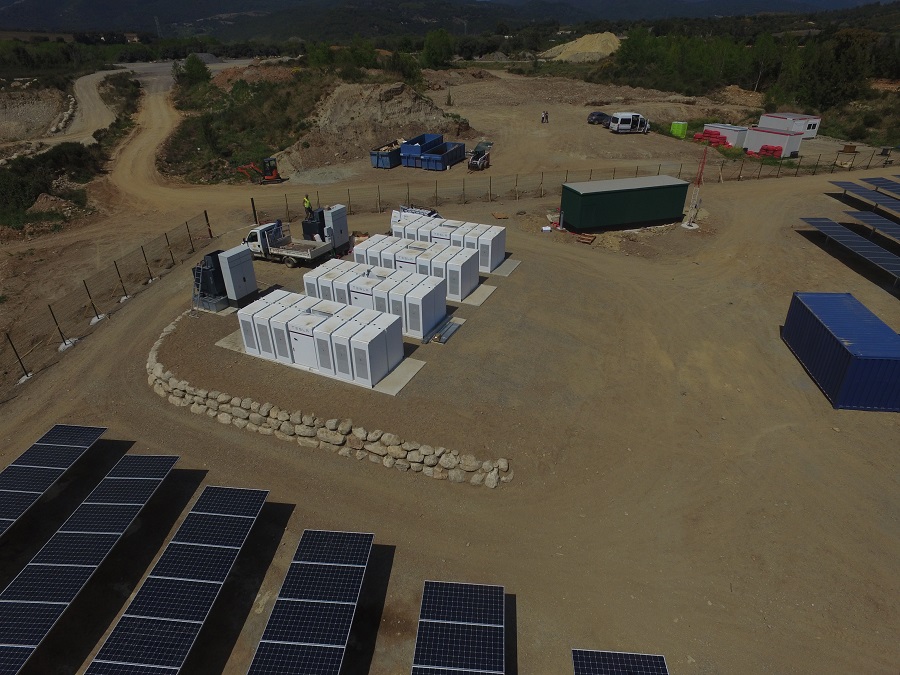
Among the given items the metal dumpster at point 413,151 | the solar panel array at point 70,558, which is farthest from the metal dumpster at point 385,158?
the solar panel array at point 70,558

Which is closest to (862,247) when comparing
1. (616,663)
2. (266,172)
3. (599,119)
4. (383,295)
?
(383,295)

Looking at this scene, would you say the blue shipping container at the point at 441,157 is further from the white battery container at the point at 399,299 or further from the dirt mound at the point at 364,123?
the white battery container at the point at 399,299

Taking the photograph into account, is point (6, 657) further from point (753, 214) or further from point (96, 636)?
point (753, 214)

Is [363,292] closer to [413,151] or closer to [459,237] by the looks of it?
[459,237]

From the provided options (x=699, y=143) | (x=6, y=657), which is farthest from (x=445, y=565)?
(x=699, y=143)

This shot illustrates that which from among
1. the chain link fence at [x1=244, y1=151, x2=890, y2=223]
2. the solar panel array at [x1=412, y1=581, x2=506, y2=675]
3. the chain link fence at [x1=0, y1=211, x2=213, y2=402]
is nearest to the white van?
the chain link fence at [x1=244, y1=151, x2=890, y2=223]

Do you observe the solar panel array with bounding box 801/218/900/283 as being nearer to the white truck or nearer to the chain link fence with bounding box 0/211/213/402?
the white truck
